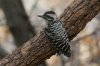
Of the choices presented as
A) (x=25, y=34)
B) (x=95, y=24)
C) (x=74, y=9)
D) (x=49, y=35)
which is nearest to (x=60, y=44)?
(x=49, y=35)

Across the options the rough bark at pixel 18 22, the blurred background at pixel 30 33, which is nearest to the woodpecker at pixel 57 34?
the blurred background at pixel 30 33

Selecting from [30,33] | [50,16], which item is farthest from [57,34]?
[30,33]

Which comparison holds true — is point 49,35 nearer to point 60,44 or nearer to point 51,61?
point 60,44

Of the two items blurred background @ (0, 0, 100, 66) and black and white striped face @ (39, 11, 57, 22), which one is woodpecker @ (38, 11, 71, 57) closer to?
black and white striped face @ (39, 11, 57, 22)

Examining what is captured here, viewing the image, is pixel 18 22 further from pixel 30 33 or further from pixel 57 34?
pixel 57 34

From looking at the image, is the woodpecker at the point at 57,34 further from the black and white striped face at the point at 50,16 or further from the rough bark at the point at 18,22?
the rough bark at the point at 18,22
